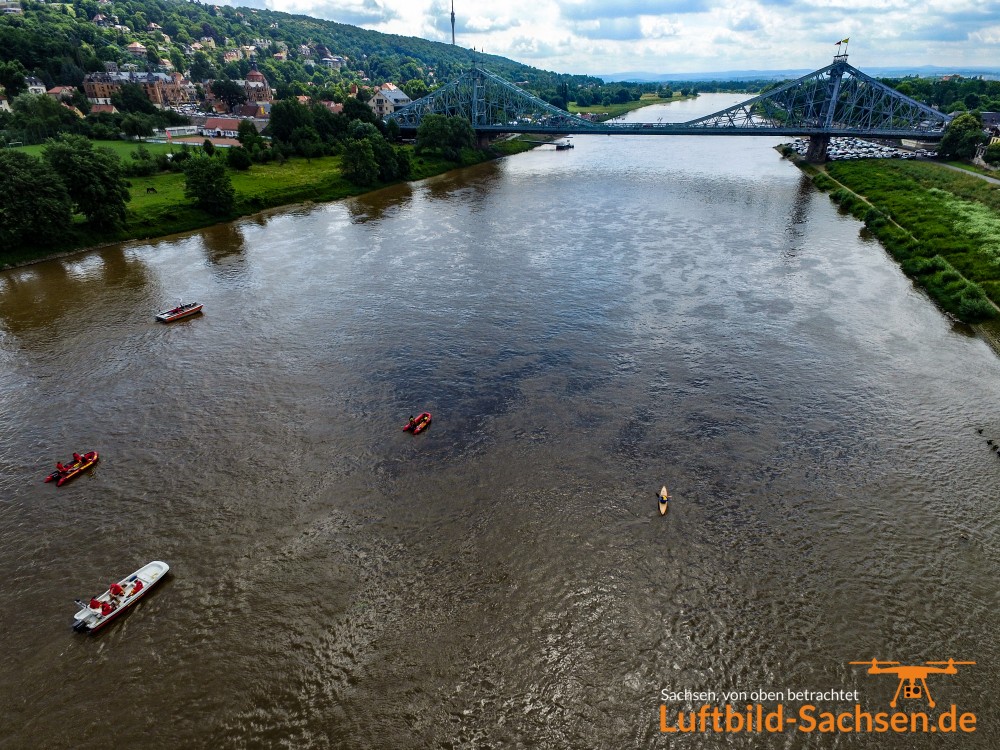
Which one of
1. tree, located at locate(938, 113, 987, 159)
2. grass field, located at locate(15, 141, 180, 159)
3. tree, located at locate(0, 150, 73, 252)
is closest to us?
tree, located at locate(0, 150, 73, 252)

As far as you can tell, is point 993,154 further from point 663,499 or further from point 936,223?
point 663,499

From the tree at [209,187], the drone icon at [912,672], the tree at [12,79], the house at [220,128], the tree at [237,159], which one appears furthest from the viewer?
the tree at [12,79]

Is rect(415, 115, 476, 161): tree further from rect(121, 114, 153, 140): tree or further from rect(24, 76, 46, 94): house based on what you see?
rect(24, 76, 46, 94): house

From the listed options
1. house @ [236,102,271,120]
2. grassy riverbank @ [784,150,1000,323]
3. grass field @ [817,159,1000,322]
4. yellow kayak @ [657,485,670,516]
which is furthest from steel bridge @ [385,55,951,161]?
yellow kayak @ [657,485,670,516]

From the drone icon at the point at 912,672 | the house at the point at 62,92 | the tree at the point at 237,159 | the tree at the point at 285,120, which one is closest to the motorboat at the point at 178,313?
the drone icon at the point at 912,672

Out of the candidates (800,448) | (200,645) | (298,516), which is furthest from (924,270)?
(200,645)

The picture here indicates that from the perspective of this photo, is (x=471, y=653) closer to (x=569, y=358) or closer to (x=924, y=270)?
(x=569, y=358)

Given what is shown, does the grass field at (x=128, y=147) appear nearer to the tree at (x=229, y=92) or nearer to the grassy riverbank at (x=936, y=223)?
the tree at (x=229, y=92)
